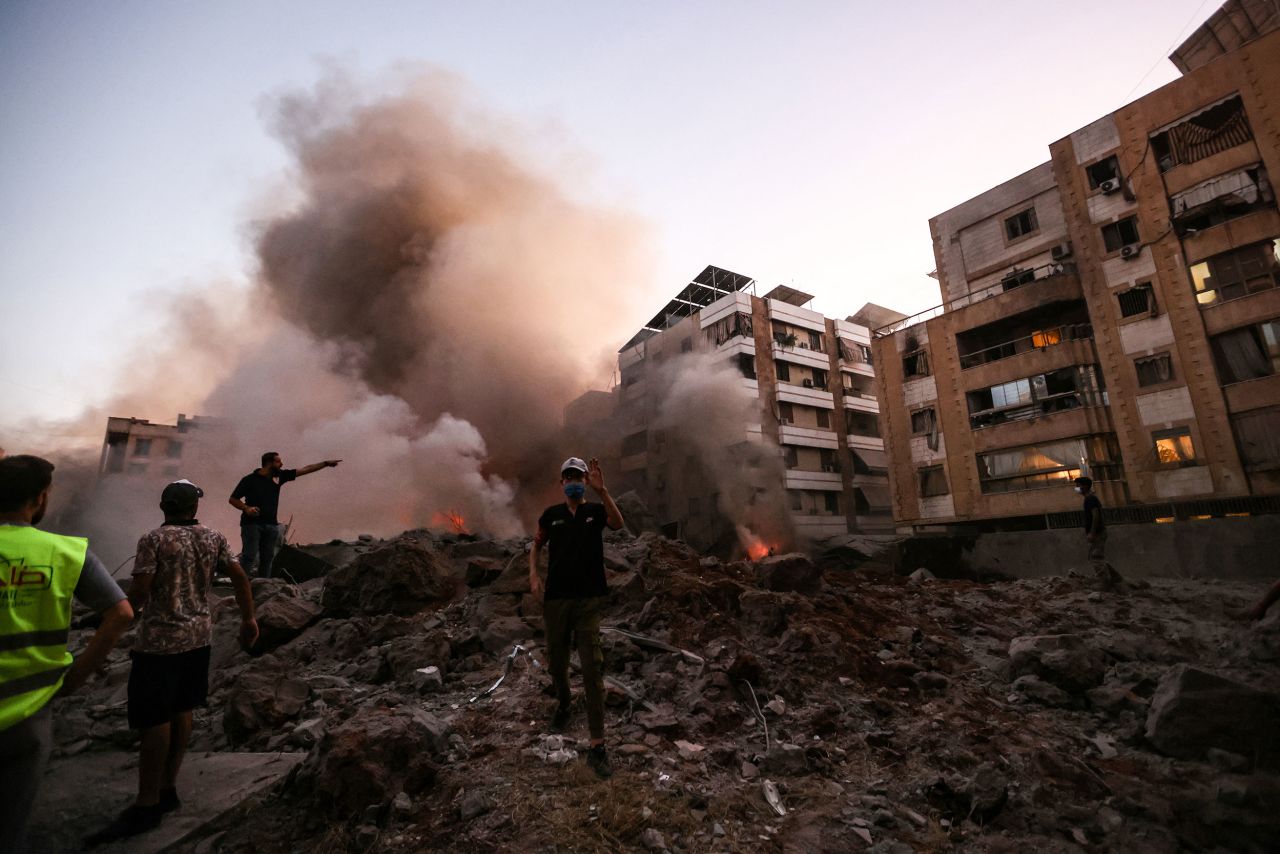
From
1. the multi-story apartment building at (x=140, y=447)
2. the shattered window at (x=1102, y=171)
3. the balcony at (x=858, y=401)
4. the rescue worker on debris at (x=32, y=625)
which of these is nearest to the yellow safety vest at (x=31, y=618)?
the rescue worker on debris at (x=32, y=625)

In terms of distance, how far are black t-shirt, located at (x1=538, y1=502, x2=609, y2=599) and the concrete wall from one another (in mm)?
16965

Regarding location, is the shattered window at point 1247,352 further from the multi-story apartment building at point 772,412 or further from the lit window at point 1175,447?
the multi-story apartment building at point 772,412

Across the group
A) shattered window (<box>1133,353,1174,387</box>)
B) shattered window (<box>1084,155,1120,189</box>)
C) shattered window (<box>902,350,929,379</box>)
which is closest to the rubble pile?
shattered window (<box>1133,353,1174,387</box>)

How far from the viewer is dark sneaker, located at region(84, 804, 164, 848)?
285 cm

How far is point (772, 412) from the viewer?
35.4 m

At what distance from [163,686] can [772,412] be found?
3432cm

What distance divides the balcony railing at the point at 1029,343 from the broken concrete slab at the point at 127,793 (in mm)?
26497

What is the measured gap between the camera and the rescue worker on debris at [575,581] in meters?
4.00

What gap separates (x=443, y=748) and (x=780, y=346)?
3576cm

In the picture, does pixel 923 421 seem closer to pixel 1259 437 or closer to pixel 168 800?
pixel 1259 437

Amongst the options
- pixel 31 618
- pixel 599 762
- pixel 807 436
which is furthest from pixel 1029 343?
pixel 31 618

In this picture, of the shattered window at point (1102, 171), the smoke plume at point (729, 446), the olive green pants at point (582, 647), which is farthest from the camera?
the smoke plume at point (729, 446)

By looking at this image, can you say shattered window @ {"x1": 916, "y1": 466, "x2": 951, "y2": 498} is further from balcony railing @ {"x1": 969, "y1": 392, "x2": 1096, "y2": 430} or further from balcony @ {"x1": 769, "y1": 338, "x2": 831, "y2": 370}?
balcony @ {"x1": 769, "y1": 338, "x2": 831, "y2": 370}

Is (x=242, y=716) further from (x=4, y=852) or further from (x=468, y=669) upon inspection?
(x=4, y=852)
